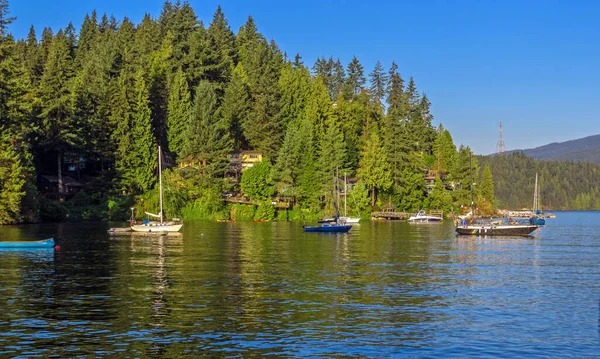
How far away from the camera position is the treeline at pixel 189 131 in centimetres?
12725

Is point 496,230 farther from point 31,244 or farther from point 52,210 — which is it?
point 52,210

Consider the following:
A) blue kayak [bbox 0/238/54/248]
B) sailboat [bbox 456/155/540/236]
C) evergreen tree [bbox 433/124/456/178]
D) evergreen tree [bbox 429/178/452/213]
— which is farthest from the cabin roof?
evergreen tree [bbox 433/124/456/178]

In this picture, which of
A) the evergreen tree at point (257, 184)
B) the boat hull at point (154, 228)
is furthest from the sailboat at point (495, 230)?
the evergreen tree at point (257, 184)

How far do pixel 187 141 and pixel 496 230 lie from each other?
73344 mm

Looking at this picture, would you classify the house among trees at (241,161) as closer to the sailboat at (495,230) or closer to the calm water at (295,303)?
the sailboat at (495,230)

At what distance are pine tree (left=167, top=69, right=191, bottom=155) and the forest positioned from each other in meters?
0.27

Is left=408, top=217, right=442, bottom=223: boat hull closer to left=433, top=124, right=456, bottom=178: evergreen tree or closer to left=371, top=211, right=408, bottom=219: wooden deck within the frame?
left=371, top=211, right=408, bottom=219: wooden deck

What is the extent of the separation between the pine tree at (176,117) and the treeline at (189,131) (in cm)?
24

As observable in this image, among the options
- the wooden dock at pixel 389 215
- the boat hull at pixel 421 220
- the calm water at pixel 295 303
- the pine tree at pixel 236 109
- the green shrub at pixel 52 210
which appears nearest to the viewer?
the calm water at pixel 295 303

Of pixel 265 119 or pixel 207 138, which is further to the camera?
pixel 265 119

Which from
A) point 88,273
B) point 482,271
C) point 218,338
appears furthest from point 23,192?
point 218,338

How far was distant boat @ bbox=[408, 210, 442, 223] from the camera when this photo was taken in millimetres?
149125

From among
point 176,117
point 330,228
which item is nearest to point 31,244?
point 330,228

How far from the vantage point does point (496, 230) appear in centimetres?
10306
